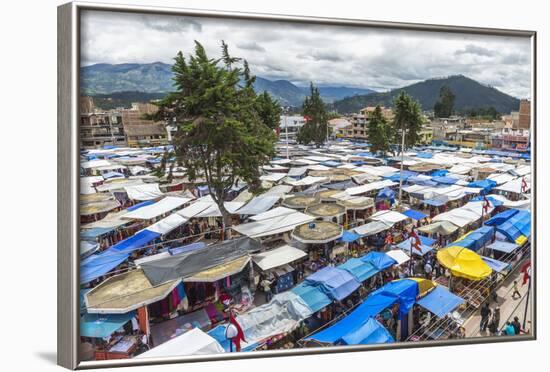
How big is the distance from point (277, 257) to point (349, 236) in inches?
79.0

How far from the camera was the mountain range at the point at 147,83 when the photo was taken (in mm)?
5184

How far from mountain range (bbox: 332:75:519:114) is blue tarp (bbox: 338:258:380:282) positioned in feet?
10.1

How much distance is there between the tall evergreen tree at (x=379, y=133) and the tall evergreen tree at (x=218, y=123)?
7.14 ft

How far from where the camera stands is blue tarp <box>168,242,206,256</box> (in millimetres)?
6329

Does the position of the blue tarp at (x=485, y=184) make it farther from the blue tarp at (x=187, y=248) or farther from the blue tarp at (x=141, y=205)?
the blue tarp at (x=141, y=205)

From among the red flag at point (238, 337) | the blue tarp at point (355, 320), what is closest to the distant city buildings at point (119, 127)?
the red flag at point (238, 337)

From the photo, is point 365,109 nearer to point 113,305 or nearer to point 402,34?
point 402,34

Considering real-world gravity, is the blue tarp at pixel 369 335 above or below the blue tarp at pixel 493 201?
below

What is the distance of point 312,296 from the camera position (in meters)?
6.32

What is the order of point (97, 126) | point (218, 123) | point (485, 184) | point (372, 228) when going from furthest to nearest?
point (372, 228) → point (485, 184) → point (218, 123) → point (97, 126)

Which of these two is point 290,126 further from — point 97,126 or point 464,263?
point 464,263

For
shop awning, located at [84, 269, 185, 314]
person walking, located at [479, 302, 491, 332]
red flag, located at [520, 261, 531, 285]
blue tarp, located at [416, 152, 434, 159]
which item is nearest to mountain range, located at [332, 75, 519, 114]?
blue tarp, located at [416, 152, 434, 159]

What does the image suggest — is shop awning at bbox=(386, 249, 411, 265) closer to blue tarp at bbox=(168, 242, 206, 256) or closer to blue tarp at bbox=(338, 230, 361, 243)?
blue tarp at bbox=(338, 230, 361, 243)

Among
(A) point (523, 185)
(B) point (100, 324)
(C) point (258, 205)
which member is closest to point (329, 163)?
(C) point (258, 205)
